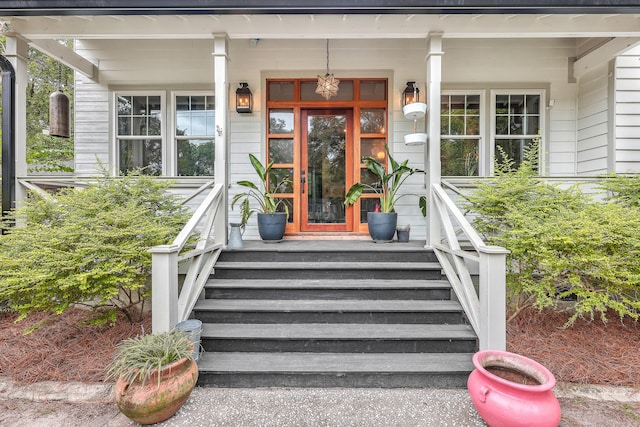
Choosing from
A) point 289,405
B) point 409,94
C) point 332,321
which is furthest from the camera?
point 409,94

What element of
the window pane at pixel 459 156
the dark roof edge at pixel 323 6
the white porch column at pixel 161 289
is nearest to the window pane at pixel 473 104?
the window pane at pixel 459 156

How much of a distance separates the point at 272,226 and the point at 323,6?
258cm

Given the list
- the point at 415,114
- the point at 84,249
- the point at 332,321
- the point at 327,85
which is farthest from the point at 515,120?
the point at 84,249

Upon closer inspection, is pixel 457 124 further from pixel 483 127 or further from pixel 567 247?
pixel 567 247

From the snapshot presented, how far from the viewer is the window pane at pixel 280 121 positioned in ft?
16.7

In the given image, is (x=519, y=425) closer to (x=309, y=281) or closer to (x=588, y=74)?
(x=309, y=281)

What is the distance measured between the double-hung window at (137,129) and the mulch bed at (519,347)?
2649mm

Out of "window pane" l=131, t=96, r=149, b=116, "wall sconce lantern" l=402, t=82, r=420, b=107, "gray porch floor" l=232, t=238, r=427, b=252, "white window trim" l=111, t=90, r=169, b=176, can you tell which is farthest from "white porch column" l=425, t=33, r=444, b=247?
"window pane" l=131, t=96, r=149, b=116

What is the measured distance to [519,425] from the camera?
1.86 metres

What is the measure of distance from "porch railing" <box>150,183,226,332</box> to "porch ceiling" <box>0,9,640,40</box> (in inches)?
74.9

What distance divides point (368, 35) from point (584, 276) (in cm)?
331

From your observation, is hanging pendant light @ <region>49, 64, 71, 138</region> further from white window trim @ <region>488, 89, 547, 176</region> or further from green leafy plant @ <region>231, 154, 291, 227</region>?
white window trim @ <region>488, 89, 547, 176</region>

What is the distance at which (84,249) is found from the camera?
8.86 feet

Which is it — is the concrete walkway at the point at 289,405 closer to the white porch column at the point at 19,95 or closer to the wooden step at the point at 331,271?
the wooden step at the point at 331,271
